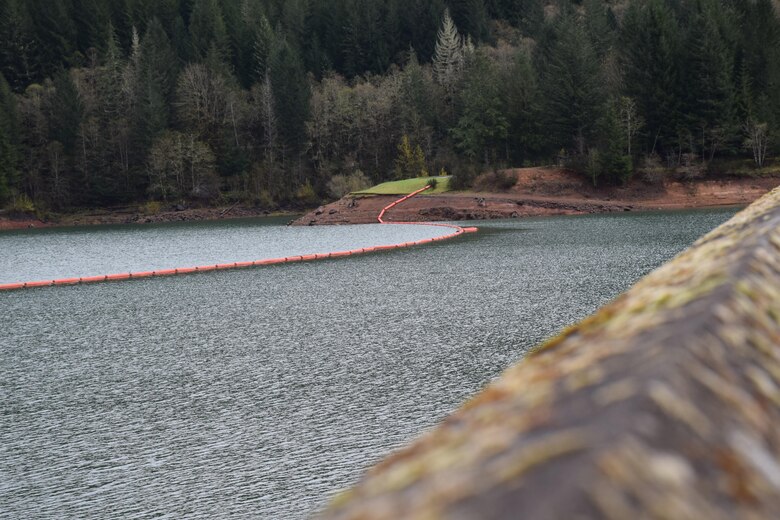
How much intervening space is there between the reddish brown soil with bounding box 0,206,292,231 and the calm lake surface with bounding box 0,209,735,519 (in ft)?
177

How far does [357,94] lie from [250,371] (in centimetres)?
7738

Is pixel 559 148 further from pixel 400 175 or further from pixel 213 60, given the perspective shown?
pixel 213 60

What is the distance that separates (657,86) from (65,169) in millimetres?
59346

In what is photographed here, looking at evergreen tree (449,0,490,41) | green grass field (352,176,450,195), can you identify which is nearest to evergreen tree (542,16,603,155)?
green grass field (352,176,450,195)

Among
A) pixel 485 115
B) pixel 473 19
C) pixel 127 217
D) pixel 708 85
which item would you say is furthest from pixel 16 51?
pixel 708 85

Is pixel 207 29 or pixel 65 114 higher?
pixel 207 29

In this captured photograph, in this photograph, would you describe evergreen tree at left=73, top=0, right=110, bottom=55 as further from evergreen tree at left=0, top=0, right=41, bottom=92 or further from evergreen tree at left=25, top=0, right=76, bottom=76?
evergreen tree at left=0, top=0, right=41, bottom=92

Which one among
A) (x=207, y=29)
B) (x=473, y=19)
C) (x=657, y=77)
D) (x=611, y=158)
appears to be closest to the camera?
(x=611, y=158)

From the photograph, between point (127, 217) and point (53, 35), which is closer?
point (127, 217)

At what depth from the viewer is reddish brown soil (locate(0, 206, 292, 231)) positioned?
69.9 metres

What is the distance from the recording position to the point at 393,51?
105 meters

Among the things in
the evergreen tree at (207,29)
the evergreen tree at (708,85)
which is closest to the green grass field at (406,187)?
the evergreen tree at (708,85)

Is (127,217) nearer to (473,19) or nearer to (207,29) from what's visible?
(207,29)

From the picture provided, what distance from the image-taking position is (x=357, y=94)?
83.1m
